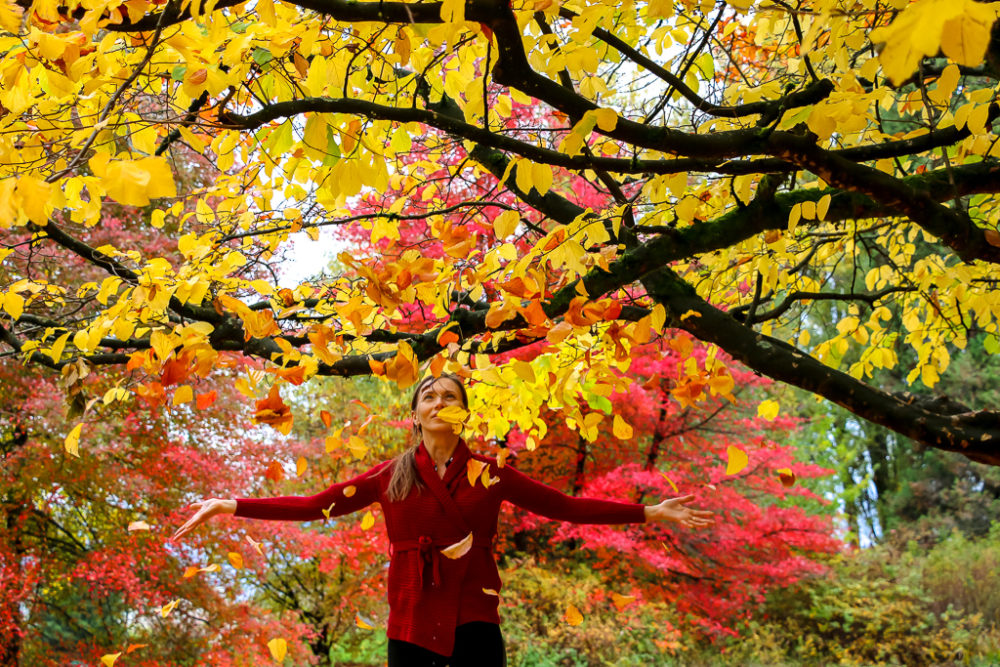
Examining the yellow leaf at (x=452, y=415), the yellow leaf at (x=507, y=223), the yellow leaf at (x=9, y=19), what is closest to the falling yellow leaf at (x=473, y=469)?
the yellow leaf at (x=452, y=415)

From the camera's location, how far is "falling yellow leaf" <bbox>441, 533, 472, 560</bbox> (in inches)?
96.4

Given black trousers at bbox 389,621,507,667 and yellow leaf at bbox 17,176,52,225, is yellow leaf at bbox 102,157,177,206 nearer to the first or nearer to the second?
yellow leaf at bbox 17,176,52,225

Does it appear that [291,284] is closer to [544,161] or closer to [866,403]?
[544,161]

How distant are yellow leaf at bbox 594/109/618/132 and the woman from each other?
127 centimetres

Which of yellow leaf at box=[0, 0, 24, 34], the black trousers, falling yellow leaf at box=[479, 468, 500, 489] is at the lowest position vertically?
the black trousers

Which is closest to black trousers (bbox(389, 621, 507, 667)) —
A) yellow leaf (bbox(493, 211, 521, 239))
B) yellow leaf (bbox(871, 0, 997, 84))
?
yellow leaf (bbox(493, 211, 521, 239))

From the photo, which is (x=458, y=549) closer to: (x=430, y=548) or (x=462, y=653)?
(x=430, y=548)

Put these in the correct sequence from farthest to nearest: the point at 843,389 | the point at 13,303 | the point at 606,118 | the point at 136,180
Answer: the point at 843,389 → the point at 13,303 → the point at 606,118 → the point at 136,180

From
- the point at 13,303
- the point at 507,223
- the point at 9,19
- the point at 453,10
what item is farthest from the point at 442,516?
the point at 9,19

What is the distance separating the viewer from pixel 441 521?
2.63m

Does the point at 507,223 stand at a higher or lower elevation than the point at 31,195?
higher

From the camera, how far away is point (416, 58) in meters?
2.44

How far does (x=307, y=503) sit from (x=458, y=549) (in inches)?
25.3

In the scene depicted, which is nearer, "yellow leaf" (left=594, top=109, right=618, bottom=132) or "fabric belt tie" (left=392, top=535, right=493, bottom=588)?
"yellow leaf" (left=594, top=109, right=618, bottom=132)
